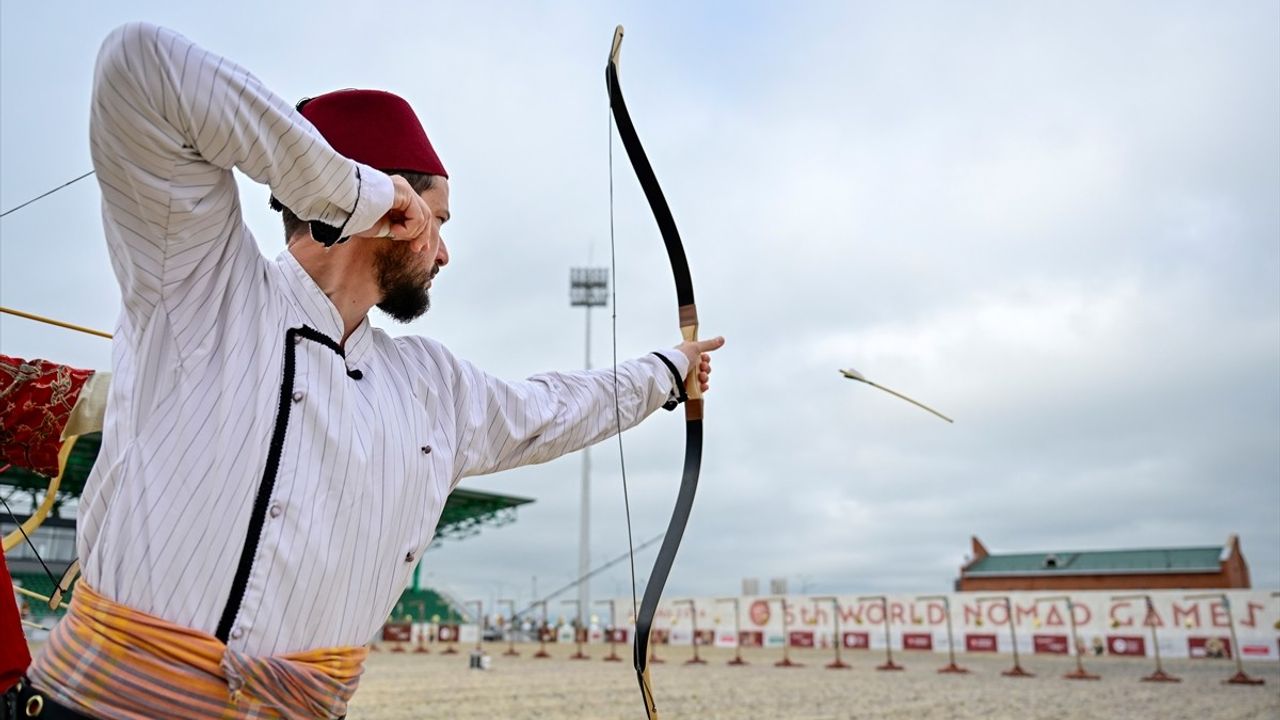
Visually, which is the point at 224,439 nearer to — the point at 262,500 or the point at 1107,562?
the point at 262,500

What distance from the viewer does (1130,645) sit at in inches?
830

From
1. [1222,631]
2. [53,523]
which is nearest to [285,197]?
[53,523]

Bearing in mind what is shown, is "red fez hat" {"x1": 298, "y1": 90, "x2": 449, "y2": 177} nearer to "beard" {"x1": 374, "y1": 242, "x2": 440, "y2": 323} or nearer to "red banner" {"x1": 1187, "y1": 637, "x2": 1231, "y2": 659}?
"beard" {"x1": 374, "y1": 242, "x2": 440, "y2": 323}

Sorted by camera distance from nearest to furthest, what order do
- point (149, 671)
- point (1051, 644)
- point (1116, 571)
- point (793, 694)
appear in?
point (149, 671)
point (793, 694)
point (1051, 644)
point (1116, 571)

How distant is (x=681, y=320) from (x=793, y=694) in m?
9.47

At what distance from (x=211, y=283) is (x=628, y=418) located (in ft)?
3.10

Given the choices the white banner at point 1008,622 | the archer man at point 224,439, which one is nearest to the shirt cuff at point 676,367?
the archer man at point 224,439

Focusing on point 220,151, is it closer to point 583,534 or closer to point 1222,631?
point 1222,631

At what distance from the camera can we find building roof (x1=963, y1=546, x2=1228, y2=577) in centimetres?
3203

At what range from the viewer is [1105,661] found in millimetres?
19391

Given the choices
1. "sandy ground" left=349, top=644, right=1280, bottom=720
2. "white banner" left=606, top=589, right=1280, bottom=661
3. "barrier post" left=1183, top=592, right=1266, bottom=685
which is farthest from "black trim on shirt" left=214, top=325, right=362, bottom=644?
"white banner" left=606, top=589, right=1280, bottom=661

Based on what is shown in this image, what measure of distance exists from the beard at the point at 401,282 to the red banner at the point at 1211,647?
2420cm

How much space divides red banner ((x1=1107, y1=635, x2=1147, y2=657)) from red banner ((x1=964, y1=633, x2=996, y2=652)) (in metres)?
2.93

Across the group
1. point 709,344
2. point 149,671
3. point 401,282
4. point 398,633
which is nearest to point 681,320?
point 709,344
